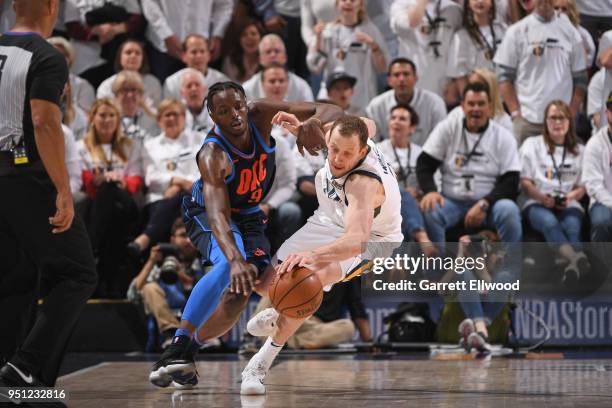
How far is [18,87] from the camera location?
15.8 feet

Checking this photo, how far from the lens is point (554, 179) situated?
8945mm

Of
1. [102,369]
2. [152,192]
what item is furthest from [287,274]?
[152,192]

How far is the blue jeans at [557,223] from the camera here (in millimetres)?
8523

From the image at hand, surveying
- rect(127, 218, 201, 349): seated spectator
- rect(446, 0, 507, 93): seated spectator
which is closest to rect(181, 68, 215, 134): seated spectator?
rect(127, 218, 201, 349): seated spectator

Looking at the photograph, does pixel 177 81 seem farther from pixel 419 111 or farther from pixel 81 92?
pixel 419 111

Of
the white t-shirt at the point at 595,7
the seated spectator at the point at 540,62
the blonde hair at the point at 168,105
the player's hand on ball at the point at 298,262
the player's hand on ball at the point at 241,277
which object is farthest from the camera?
the white t-shirt at the point at 595,7

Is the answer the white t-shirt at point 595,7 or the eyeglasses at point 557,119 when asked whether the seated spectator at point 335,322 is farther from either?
the white t-shirt at point 595,7

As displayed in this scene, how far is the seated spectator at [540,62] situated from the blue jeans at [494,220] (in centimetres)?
142

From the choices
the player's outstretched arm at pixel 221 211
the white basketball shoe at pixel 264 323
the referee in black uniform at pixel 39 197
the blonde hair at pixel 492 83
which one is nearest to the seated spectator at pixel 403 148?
the blonde hair at pixel 492 83

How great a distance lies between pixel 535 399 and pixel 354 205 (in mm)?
1436

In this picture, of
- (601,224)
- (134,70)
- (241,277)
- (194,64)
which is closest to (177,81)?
(194,64)

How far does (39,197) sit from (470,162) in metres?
4.94

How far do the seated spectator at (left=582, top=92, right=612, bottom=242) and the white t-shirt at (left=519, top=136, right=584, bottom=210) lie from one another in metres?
0.27

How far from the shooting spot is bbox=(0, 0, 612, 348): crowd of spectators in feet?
28.5
